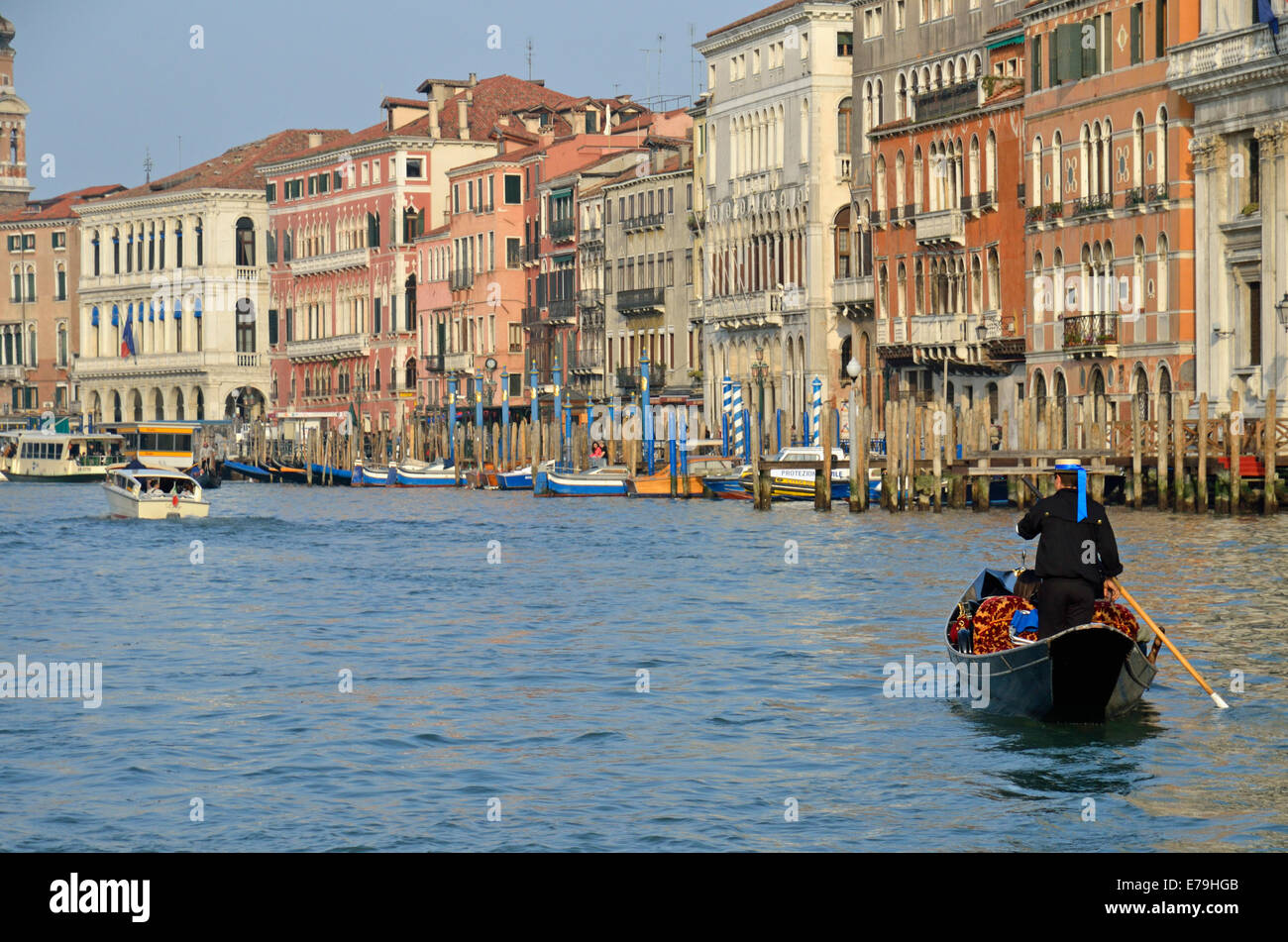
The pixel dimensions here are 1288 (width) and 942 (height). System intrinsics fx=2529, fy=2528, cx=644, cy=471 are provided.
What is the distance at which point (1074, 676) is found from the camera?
17.1m

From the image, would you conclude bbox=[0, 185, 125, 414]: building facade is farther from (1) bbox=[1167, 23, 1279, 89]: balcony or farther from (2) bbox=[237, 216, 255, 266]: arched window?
(1) bbox=[1167, 23, 1279, 89]: balcony

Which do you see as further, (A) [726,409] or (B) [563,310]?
(B) [563,310]

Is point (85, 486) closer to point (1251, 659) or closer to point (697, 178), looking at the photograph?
point (697, 178)

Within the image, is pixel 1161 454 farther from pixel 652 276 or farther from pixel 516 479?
pixel 652 276

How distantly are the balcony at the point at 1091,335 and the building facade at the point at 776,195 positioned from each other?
17.4 meters

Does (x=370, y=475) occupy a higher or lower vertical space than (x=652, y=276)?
lower

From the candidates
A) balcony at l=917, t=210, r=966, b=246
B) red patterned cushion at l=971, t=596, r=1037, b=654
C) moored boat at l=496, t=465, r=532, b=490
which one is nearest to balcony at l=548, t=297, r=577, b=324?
moored boat at l=496, t=465, r=532, b=490

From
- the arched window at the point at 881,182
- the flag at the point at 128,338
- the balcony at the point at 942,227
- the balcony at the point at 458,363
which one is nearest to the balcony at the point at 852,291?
the arched window at the point at 881,182

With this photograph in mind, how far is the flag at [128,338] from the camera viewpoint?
11538 cm

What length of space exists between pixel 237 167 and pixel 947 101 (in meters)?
61.0

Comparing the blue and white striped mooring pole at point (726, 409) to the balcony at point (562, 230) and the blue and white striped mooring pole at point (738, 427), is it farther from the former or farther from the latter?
the balcony at point (562, 230)

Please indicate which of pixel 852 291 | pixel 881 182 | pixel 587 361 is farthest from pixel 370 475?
pixel 881 182
